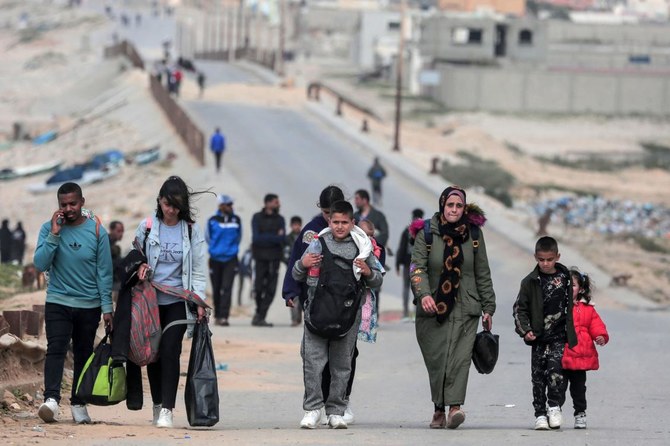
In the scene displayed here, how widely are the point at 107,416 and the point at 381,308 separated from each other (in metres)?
12.0

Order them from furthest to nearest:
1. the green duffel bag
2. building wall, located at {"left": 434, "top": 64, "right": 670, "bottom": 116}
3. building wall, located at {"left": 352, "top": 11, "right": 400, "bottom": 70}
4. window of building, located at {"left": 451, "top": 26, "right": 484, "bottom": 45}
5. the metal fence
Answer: building wall, located at {"left": 352, "top": 11, "right": 400, "bottom": 70}, window of building, located at {"left": 451, "top": 26, "right": 484, "bottom": 45}, building wall, located at {"left": 434, "top": 64, "right": 670, "bottom": 116}, the metal fence, the green duffel bag

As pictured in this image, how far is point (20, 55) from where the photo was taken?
380 ft

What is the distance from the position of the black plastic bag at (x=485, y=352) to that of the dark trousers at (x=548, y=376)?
1.39 ft

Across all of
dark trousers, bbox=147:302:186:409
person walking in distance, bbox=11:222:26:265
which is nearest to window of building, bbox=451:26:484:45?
person walking in distance, bbox=11:222:26:265

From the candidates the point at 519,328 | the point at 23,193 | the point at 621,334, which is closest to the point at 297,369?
the point at 519,328

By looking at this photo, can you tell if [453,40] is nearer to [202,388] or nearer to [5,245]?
[5,245]

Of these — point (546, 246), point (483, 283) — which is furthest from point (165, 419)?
point (546, 246)

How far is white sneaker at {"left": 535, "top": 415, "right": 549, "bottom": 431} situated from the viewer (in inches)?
386

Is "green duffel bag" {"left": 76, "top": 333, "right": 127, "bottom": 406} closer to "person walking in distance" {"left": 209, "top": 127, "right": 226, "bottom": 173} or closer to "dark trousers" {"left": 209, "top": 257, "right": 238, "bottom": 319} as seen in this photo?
"dark trousers" {"left": 209, "top": 257, "right": 238, "bottom": 319}

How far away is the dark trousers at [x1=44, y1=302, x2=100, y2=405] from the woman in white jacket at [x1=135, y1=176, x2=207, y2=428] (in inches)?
20.1

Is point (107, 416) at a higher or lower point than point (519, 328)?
lower

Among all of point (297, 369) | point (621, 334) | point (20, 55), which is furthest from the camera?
point (20, 55)

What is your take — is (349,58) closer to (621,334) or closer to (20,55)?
(20,55)

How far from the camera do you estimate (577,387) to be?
32.7ft
